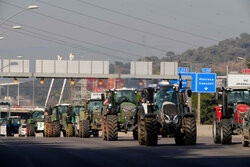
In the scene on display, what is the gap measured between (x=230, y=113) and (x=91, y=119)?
16768 millimetres

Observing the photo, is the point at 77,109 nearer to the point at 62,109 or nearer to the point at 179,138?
the point at 62,109

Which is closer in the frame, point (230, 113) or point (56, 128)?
point (230, 113)

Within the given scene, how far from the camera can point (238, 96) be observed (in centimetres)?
3109

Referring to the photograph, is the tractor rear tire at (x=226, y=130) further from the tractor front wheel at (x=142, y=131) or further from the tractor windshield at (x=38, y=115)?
the tractor windshield at (x=38, y=115)

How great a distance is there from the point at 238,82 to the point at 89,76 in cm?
2384

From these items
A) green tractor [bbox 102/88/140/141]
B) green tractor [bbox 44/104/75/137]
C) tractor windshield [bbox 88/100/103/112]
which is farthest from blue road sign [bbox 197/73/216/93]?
green tractor [bbox 102/88/140/141]

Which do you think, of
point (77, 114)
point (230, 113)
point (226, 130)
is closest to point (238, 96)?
point (230, 113)

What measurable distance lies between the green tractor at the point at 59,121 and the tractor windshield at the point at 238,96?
22.1 meters

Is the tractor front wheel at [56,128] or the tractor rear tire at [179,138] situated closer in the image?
the tractor rear tire at [179,138]

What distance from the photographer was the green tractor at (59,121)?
169ft

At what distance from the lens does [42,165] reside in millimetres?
18359

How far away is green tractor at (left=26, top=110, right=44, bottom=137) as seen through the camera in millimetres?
60594

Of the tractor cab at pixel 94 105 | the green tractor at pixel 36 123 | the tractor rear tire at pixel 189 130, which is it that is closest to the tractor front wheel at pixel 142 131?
the tractor rear tire at pixel 189 130

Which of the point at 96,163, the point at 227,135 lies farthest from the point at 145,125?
the point at 96,163
